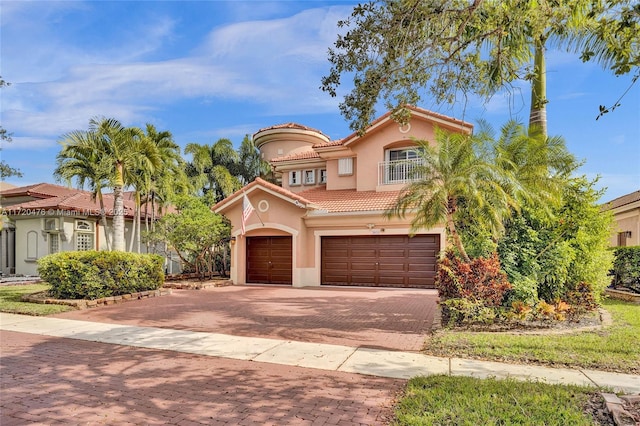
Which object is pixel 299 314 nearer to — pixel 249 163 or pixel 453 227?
pixel 453 227

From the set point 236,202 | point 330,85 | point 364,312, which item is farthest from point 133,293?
point 330,85

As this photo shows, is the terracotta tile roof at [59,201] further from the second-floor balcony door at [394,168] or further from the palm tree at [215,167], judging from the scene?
the second-floor balcony door at [394,168]

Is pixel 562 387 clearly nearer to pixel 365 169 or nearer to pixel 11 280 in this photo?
pixel 365 169

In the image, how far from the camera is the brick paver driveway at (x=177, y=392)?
475cm

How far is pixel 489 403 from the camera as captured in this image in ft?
16.1

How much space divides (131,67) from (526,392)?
12148mm

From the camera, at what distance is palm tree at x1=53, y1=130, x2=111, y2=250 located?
15951 millimetres

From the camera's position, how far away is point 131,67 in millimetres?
11141

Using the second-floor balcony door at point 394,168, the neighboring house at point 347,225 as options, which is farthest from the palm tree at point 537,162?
the second-floor balcony door at point 394,168

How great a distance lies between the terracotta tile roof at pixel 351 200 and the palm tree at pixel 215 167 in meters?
8.43

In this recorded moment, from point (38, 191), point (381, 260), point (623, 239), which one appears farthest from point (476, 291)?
point (38, 191)

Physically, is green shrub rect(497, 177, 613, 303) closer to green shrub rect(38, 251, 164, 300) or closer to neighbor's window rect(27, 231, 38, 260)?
green shrub rect(38, 251, 164, 300)

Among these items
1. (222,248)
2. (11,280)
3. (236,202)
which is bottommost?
(11,280)

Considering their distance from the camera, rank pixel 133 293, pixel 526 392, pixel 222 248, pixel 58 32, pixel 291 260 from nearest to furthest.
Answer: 1. pixel 526 392
2. pixel 58 32
3. pixel 133 293
4. pixel 291 260
5. pixel 222 248
